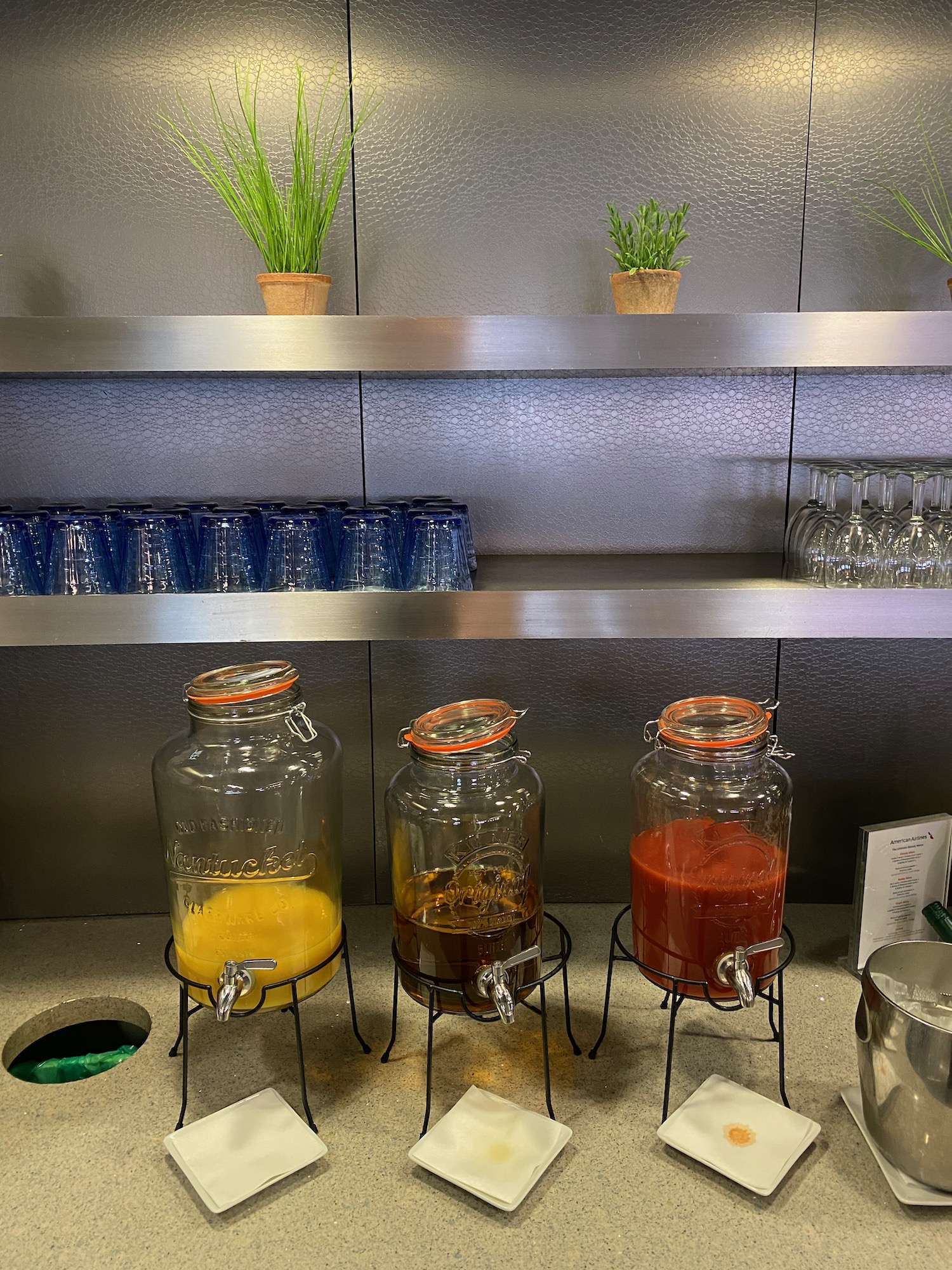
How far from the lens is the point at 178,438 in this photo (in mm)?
1708

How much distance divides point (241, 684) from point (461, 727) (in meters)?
0.31

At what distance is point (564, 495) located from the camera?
5.77 ft

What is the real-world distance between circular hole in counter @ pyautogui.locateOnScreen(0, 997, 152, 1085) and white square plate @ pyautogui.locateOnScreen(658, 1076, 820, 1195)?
884mm

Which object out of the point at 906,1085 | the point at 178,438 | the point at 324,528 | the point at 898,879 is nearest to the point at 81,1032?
the point at 324,528

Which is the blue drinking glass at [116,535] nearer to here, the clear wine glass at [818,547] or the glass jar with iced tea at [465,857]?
the glass jar with iced tea at [465,857]

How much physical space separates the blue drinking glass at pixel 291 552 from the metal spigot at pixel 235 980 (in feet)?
1.85

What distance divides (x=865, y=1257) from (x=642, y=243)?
1.42 metres

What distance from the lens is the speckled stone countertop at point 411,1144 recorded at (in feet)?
3.57

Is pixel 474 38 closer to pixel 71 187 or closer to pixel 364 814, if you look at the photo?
pixel 71 187

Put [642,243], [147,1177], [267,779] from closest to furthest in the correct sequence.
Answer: [147,1177]
[267,779]
[642,243]

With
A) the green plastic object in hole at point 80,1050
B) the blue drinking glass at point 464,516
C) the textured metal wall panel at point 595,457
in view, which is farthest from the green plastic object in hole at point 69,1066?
the textured metal wall panel at point 595,457

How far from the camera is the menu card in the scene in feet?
5.08

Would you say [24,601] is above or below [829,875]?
above

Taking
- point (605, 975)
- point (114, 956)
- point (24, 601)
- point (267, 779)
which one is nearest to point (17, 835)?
point (114, 956)
